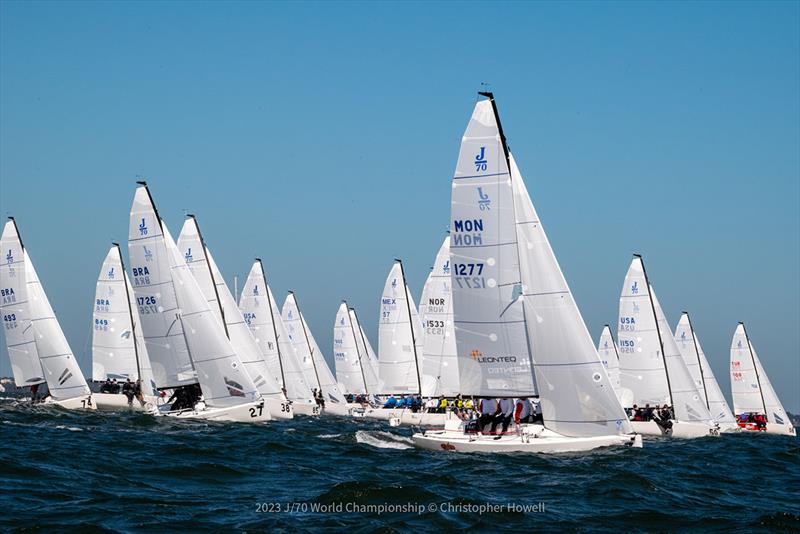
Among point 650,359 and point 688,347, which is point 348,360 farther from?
point 650,359

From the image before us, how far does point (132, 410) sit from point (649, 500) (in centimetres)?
3032

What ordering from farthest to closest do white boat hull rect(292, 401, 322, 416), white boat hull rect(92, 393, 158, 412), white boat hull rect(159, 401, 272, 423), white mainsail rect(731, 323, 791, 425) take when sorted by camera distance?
white mainsail rect(731, 323, 791, 425), white boat hull rect(292, 401, 322, 416), white boat hull rect(92, 393, 158, 412), white boat hull rect(159, 401, 272, 423)

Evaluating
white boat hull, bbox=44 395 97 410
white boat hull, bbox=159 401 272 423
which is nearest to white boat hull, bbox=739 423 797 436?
white boat hull, bbox=159 401 272 423

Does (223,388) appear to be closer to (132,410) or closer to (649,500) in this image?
(132,410)

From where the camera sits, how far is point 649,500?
1647cm

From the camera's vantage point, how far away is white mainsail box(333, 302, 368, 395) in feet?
213

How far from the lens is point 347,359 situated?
217ft

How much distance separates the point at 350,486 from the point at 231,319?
83.3ft

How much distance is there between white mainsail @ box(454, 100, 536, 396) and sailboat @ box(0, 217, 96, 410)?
71.8ft

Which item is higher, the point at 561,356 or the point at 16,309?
the point at 16,309

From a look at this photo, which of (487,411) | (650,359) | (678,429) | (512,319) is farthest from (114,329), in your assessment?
(512,319)

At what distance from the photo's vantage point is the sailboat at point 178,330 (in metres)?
34.2

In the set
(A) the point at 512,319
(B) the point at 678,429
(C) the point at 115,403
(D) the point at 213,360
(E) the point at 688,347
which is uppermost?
(E) the point at 688,347

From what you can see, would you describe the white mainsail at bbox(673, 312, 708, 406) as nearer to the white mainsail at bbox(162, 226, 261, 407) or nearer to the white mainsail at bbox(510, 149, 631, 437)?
the white mainsail at bbox(162, 226, 261, 407)
